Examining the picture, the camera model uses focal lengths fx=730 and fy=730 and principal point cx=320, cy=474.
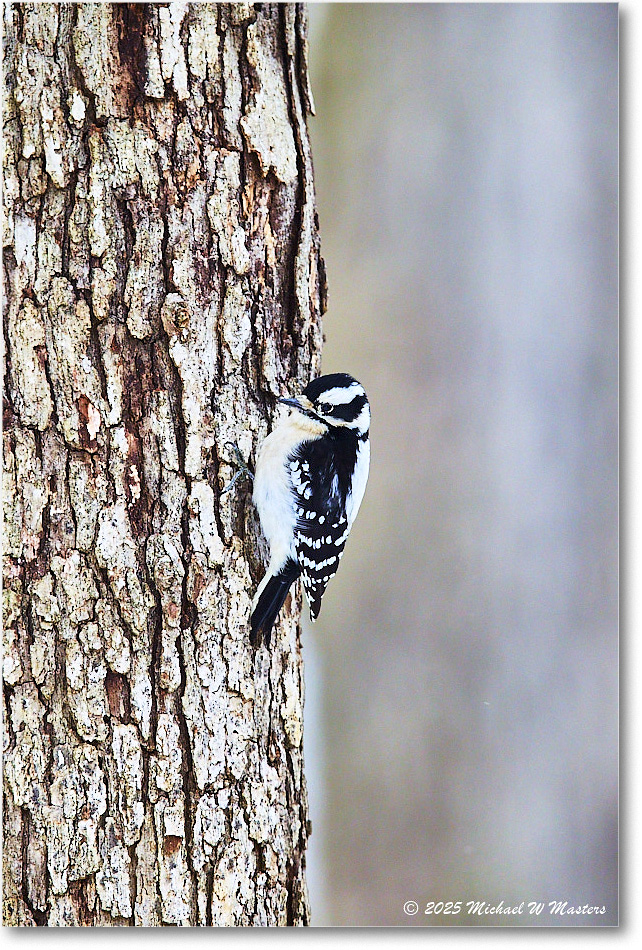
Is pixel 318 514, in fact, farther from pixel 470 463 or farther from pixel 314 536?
pixel 470 463

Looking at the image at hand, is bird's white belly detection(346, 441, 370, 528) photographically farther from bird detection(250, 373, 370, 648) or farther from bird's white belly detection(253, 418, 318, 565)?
bird's white belly detection(253, 418, 318, 565)

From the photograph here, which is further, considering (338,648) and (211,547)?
(338,648)

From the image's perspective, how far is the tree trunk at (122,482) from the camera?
1.47 meters

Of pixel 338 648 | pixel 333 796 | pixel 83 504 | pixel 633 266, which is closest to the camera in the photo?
pixel 83 504

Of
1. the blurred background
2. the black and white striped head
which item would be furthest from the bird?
the blurred background

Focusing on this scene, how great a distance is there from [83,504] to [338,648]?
111cm

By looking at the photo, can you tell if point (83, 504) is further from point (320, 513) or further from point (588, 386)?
point (588, 386)

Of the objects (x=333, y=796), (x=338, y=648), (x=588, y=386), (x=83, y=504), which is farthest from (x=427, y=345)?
(x=333, y=796)

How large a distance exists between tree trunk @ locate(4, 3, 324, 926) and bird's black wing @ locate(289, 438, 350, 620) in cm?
16

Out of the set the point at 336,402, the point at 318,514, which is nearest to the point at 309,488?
the point at 318,514

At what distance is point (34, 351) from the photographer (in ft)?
4.94

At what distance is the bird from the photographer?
1578 millimetres

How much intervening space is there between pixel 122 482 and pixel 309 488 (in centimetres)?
42

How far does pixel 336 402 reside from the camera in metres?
1.63
